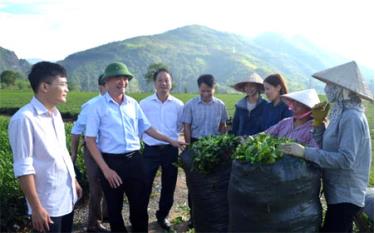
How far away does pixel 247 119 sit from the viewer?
14.6 feet

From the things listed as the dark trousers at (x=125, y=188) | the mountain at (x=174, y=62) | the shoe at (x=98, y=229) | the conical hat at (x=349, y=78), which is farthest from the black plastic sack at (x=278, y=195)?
the mountain at (x=174, y=62)

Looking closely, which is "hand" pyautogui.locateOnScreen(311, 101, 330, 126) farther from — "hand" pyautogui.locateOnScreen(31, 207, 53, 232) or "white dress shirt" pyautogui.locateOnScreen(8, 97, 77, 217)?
"hand" pyautogui.locateOnScreen(31, 207, 53, 232)

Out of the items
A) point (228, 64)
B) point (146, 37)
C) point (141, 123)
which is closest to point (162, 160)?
point (141, 123)

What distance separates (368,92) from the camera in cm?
284

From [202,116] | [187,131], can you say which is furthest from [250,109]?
[187,131]

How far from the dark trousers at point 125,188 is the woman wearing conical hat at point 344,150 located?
1.39m

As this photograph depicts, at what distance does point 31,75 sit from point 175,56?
534ft

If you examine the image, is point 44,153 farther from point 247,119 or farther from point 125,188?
point 247,119

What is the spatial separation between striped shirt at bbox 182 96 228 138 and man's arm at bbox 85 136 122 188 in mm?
1470

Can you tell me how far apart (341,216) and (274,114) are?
1.54 meters

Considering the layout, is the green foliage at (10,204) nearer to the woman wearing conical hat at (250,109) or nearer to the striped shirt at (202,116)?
the striped shirt at (202,116)

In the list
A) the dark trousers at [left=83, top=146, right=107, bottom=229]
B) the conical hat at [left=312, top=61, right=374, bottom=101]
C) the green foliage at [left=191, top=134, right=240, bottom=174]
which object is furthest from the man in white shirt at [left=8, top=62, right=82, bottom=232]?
the conical hat at [left=312, top=61, right=374, bottom=101]

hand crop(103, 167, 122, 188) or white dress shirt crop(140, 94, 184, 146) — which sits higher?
white dress shirt crop(140, 94, 184, 146)

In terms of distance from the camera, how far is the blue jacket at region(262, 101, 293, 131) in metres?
4.18
